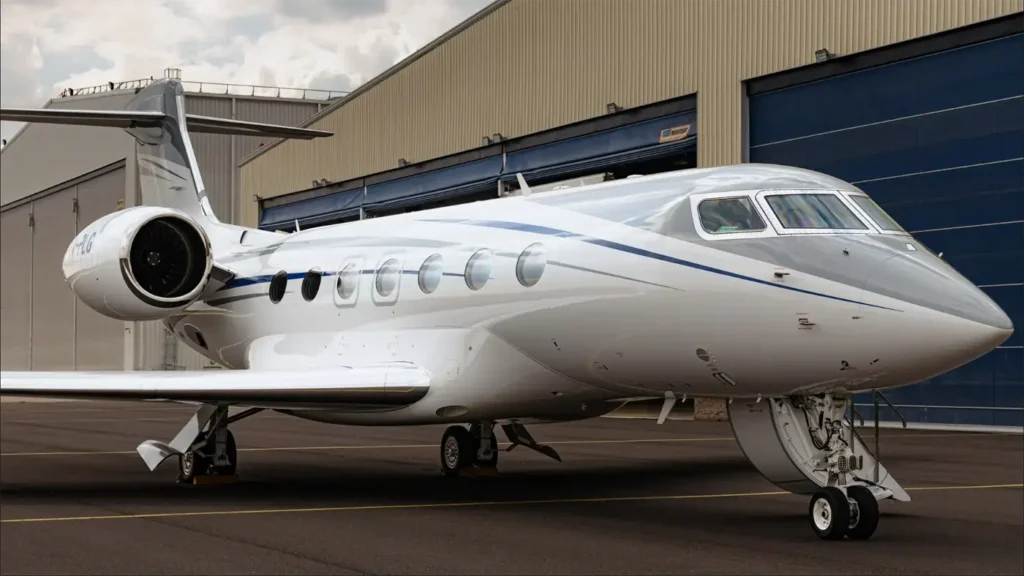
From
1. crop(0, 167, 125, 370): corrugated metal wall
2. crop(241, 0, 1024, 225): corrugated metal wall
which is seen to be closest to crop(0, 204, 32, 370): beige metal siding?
crop(0, 167, 125, 370): corrugated metal wall

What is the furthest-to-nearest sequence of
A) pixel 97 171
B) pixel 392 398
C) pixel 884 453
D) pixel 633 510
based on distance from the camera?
pixel 97 171 < pixel 884 453 < pixel 392 398 < pixel 633 510

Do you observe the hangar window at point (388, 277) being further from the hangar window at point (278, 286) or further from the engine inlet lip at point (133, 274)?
the engine inlet lip at point (133, 274)

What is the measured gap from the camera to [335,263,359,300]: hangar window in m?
14.7

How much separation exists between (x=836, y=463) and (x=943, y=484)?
5076 mm

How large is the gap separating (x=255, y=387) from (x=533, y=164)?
2188cm

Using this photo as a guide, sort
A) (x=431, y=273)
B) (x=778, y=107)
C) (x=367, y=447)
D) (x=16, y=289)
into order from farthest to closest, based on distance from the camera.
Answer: (x=16, y=289) → (x=778, y=107) → (x=367, y=447) → (x=431, y=273)

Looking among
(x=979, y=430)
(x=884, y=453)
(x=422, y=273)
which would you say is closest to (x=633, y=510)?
(x=422, y=273)

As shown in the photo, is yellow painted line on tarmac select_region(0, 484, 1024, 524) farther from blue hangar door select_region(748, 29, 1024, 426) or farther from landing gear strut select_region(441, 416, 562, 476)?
blue hangar door select_region(748, 29, 1024, 426)

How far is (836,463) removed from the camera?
10258mm

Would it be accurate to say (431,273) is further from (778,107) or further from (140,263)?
(778,107)

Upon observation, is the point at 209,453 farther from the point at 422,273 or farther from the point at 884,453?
the point at 884,453

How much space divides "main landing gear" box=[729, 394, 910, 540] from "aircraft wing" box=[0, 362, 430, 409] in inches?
141

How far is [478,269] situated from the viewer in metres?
12.6

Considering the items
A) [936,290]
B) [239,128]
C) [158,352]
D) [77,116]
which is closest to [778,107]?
[239,128]
